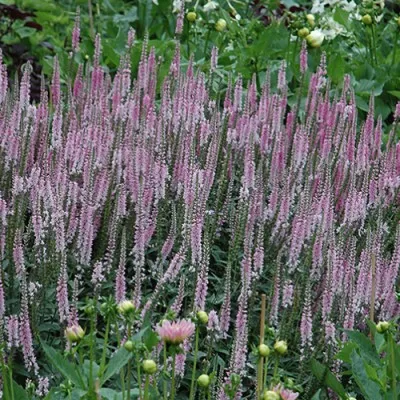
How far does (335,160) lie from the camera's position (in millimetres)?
3945

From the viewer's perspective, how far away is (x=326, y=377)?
2.83 meters

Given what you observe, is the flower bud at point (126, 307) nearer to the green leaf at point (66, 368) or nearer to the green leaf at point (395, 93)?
the green leaf at point (66, 368)

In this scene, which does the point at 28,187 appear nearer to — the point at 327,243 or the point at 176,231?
the point at 176,231

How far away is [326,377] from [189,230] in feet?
2.14

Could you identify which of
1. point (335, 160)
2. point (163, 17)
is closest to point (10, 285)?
point (335, 160)

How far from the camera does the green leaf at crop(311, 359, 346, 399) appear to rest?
2795 millimetres

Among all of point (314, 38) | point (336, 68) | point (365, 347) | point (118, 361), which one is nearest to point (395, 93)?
point (336, 68)

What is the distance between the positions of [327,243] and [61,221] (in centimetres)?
85

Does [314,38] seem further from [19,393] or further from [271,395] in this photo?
[271,395]

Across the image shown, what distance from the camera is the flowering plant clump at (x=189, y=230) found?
9.25 feet

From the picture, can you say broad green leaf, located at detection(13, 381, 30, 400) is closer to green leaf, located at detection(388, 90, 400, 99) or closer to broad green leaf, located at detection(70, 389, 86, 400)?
broad green leaf, located at detection(70, 389, 86, 400)

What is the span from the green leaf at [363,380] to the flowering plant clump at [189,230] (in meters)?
0.23

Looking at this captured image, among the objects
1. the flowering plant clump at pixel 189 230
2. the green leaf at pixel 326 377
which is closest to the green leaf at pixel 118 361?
the flowering plant clump at pixel 189 230

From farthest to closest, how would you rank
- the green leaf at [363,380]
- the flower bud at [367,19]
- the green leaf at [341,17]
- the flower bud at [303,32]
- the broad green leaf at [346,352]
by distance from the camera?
1. the green leaf at [341,17]
2. the flower bud at [367,19]
3. the flower bud at [303,32]
4. the broad green leaf at [346,352]
5. the green leaf at [363,380]
